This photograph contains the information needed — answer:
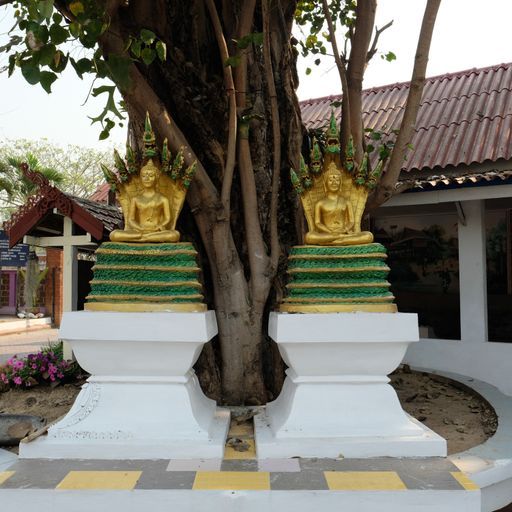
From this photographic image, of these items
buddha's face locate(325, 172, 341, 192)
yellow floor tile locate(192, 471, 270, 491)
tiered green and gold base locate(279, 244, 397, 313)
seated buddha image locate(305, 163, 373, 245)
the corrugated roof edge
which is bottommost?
yellow floor tile locate(192, 471, 270, 491)

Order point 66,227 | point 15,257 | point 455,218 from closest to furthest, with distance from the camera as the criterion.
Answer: point 66,227
point 455,218
point 15,257

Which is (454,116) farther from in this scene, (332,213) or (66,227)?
(66,227)

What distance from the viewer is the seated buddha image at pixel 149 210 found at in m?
3.43

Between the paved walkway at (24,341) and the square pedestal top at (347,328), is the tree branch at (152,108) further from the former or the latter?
the paved walkway at (24,341)

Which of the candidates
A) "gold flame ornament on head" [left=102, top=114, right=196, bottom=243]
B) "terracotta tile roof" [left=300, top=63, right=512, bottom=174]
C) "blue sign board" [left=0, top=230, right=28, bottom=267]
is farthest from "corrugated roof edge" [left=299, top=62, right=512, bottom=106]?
"blue sign board" [left=0, top=230, right=28, bottom=267]

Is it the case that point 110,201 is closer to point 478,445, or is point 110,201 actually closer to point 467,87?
point 467,87

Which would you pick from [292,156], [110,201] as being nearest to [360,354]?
[292,156]

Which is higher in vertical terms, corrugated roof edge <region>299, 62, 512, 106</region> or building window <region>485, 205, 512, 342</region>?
corrugated roof edge <region>299, 62, 512, 106</region>

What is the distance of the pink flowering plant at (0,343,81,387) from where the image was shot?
248 inches

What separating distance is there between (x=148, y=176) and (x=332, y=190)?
1.21 metres

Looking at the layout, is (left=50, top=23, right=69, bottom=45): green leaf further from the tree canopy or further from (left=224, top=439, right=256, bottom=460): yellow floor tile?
(left=224, top=439, right=256, bottom=460): yellow floor tile

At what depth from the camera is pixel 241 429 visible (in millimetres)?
3584

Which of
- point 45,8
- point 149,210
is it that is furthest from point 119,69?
point 149,210

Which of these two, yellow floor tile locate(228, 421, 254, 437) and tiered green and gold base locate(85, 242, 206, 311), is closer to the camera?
tiered green and gold base locate(85, 242, 206, 311)
